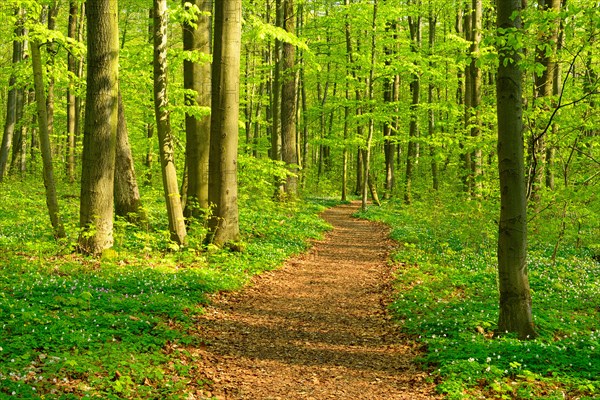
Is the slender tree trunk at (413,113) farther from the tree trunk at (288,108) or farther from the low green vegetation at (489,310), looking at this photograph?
the low green vegetation at (489,310)

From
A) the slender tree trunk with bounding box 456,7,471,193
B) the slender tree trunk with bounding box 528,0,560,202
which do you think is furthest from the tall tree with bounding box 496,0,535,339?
the slender tree trunk with bounding box 456,7,471,193

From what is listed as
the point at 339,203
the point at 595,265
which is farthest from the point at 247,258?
the point at 339,203

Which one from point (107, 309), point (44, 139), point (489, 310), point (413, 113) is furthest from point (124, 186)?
point (413, 113)

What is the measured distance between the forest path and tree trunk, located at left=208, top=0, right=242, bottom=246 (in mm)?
2109

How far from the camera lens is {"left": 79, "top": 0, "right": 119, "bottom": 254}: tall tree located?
9.80 m

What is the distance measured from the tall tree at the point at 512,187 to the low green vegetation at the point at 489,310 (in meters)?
0.44

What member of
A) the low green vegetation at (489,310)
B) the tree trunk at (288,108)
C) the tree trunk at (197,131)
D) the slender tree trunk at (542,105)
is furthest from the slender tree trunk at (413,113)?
the tree trunk at (197,131)

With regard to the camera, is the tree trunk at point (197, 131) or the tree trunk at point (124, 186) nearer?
the tree trunk at point (197, 131)

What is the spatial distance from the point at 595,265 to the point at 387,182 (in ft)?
72.8

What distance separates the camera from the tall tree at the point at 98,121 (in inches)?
386

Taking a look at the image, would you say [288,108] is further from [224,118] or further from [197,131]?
[224,118]

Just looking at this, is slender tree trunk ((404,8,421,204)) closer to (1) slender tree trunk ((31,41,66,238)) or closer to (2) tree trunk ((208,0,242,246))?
(2) tree trunk ((208,0,242,246))

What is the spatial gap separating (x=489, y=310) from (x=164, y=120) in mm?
8062

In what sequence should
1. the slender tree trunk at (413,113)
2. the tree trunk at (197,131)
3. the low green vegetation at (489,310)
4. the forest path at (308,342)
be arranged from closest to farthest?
1. the low green vegetation at (489,310)
2. the forest path at (308,342)
3. the tree trunk at (197,131)
4. the slender tree trunk at (413,113)
